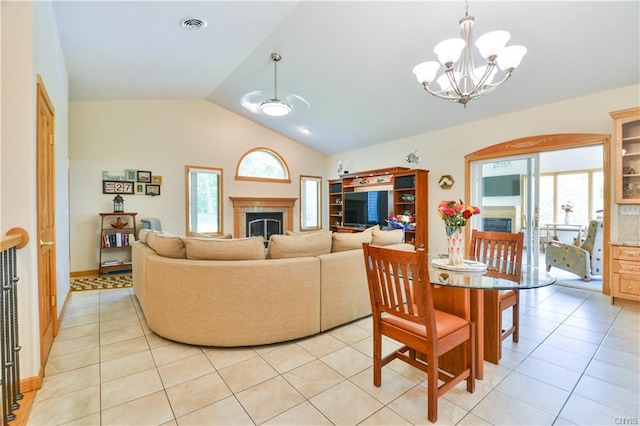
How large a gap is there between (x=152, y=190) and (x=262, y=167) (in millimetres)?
2372

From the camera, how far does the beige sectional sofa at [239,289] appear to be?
2.37 m

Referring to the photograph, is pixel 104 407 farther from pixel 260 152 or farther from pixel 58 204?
pixel 260 152

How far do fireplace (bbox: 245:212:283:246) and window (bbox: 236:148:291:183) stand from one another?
86cm

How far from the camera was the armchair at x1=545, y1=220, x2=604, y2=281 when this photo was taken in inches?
167

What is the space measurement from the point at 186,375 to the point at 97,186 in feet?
15.0

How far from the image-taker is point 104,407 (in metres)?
1.72

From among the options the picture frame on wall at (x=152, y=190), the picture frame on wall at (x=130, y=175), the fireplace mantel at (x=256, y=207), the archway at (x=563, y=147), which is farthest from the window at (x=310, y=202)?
the archway at (x=563, y=147)

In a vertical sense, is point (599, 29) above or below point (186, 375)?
above

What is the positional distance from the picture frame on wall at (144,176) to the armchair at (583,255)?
7.15m

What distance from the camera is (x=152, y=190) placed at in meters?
5.58

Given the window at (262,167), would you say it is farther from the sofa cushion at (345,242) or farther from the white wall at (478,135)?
the sofa cushion at (345,242)

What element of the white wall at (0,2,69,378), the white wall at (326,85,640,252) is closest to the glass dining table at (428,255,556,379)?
the white wall at (0,2,69,378)


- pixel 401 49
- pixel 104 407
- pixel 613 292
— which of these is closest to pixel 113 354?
pixel 104 407

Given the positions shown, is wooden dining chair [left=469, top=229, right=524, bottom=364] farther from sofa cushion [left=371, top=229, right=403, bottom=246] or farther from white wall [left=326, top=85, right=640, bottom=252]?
white wall [left=326, top=85, right=640, bottom=252]
